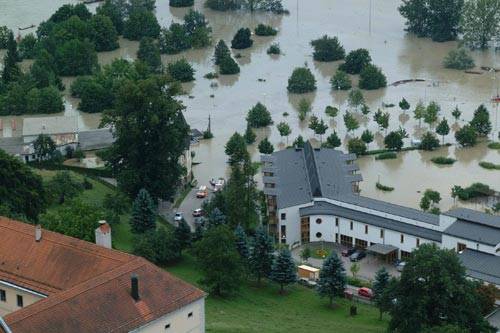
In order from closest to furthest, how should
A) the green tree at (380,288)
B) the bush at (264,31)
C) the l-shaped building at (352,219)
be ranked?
the green tree at (380,288)
the l-shaped building at (352,219)
the bush at (264,31)

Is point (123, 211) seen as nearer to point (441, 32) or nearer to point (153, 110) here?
point (153, 110)

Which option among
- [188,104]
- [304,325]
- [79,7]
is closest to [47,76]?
[188,104]

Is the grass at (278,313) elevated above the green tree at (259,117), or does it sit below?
below

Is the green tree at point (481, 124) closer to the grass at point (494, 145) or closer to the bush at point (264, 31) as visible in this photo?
the grass at point (494, 145)

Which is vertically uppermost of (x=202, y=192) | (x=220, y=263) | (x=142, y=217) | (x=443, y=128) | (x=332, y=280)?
(x=443, y=128)

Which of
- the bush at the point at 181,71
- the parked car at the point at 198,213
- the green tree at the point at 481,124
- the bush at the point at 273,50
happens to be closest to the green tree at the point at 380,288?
the parked car at the point at 198,213

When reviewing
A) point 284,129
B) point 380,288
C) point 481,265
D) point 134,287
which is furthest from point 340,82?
point 134,287

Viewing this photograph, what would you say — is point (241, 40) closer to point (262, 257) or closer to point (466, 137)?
point (466, 137)
